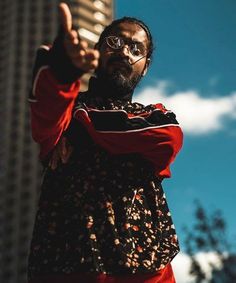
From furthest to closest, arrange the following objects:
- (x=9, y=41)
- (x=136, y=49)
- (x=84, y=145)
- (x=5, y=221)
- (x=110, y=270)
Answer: (x=9, y=41), (x=5, y=221), (x=136, y=49), (x=84, y=145), (x=110, y=270)

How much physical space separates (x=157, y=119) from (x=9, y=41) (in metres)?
98.3

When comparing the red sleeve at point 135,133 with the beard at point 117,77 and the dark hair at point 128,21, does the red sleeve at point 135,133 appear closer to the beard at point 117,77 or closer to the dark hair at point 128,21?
the beard at point 117,77

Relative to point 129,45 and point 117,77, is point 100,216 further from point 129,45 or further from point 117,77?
point 129,45

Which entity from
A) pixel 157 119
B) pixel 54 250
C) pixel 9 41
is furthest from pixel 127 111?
pixel 9 41

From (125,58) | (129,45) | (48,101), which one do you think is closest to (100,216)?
(48,101)

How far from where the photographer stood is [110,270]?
2.24 m

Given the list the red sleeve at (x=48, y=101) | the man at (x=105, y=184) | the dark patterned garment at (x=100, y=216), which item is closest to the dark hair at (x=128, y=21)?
the man at (x=105, y=184)

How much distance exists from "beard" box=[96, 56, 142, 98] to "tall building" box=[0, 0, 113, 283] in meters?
73.5

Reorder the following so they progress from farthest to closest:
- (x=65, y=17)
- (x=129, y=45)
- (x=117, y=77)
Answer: (x=129, y=45)
(x=117, y=77)
(x=65, y=17)

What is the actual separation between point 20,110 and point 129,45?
88019 mm

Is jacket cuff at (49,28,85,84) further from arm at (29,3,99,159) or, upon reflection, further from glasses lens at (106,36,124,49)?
glasses lens at (106,36,124,49)

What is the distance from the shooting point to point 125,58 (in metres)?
2.61

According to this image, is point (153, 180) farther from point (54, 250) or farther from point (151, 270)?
point (54, 250)

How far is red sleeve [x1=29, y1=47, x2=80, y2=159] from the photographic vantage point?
199 centimetres
